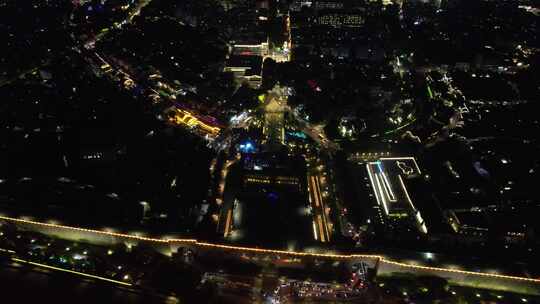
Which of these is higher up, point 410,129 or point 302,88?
point 302,88

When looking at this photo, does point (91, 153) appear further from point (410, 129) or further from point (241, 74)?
point (410, 129)

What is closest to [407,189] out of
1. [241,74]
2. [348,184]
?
[348,184]

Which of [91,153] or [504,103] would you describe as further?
[504,103]

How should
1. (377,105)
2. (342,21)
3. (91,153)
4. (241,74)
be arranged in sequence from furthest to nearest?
(342,21) → (241,74) → (377,105) → (91,153)

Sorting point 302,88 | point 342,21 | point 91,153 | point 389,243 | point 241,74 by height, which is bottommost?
point 389,243

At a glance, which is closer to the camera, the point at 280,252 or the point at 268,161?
the point at 280,252

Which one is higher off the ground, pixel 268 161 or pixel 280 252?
pixel 268 161

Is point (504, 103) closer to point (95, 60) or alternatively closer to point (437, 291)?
point (437, 291)

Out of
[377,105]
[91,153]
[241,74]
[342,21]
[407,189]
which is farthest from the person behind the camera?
[342,21]
